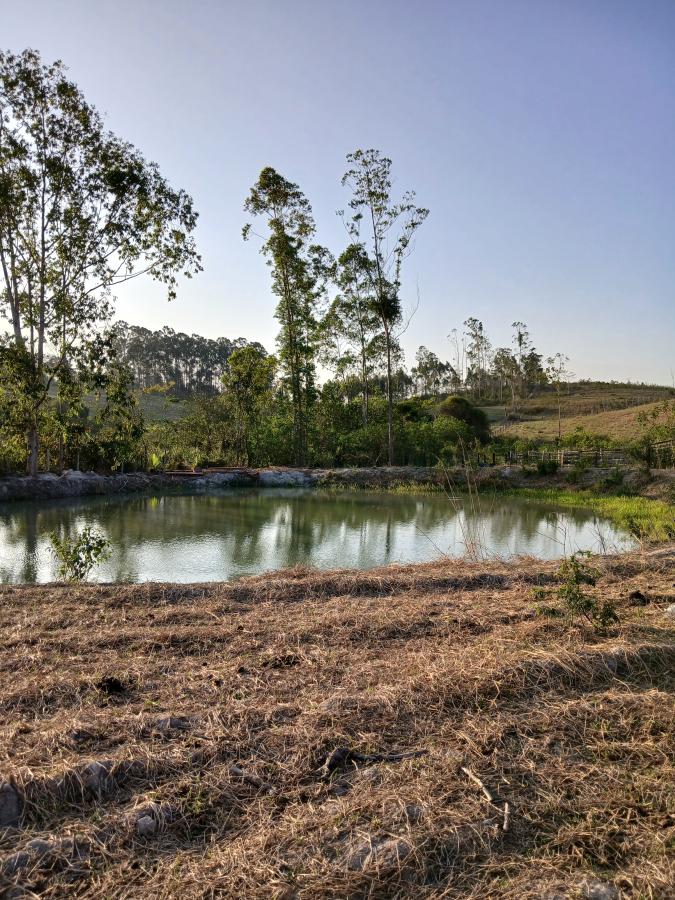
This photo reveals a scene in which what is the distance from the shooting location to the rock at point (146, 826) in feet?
6.63

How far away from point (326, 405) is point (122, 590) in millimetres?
25724

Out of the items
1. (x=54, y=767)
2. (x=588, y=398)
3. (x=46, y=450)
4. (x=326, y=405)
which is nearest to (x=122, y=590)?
(x=54, y=767)

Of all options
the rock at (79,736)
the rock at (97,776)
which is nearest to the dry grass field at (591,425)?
the rock at (79,736)

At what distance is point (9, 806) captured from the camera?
6.88ft

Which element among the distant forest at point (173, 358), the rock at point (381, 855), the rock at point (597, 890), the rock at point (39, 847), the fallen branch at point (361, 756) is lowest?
the rock at point (597, 890)

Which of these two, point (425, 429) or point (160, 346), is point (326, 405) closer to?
point (425, 429)

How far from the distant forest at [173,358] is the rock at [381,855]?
72.0m

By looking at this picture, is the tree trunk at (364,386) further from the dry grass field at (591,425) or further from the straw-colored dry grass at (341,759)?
the straw-colored dry grass at (341,759)

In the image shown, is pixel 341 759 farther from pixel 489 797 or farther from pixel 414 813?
pixel 489 797

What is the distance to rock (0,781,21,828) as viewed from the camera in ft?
6.73

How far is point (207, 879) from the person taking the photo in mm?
1812

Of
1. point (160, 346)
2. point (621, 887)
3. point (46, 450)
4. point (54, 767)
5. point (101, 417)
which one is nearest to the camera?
point (621, 887)

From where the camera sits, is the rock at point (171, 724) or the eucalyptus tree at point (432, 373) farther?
the eucalyptus tree at point (432, 373)

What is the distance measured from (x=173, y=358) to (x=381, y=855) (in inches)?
3057
